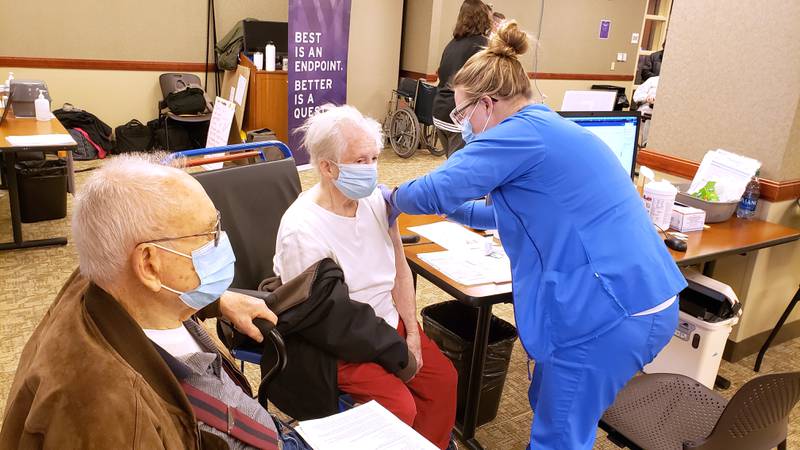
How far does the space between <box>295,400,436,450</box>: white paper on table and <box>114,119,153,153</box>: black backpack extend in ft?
17.3

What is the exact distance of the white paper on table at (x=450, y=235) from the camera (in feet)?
7.35

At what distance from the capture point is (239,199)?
6.86ft

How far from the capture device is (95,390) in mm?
907

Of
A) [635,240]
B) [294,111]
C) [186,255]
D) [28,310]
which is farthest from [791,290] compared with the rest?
[294,111]

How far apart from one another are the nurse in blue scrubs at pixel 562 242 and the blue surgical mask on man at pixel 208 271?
26.6 inches

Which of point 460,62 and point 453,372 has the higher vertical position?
point 460,62

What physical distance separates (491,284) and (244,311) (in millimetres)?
753

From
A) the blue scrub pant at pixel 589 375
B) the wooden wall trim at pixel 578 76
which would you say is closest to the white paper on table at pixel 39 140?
the blue scrub pant at pixel 589 375

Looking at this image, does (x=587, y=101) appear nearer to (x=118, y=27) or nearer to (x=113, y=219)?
(x=113, y=219)

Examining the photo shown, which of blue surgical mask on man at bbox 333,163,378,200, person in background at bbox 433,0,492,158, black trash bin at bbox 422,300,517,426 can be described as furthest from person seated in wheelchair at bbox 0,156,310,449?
person in background at bbox 433,0,492,158

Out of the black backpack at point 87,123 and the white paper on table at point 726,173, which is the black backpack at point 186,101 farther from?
the white paper on table at point 726,173

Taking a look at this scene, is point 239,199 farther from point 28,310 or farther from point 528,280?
point 28,310

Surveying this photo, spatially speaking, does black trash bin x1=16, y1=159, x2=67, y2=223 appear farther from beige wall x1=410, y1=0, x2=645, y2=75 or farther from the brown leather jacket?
beige wall x1=410, y1=0, x2=645, y2=75

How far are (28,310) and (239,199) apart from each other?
1.63 metres
